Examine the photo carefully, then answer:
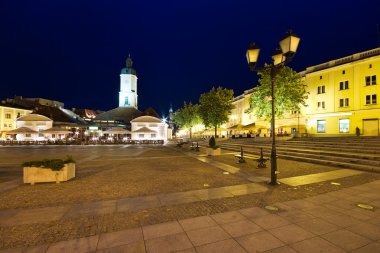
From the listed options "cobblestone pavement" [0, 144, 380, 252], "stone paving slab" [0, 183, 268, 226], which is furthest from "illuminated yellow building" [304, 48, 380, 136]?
"stone paving slab" [0, 183, 268, 226]

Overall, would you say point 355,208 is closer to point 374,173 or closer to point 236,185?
point 236,185

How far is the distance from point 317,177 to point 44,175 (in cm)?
1160

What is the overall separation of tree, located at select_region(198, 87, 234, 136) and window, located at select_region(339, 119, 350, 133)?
54.0ft

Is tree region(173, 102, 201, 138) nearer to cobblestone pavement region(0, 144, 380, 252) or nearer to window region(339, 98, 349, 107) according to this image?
window region(339, 98, 349, 107)

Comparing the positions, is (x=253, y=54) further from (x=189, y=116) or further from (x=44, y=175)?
(x=189, y=116)

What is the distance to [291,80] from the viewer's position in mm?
25328

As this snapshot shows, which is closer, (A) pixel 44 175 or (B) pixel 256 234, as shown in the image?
(B) pixel 256 234

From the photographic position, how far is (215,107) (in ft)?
109

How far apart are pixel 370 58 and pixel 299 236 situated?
3322 cm

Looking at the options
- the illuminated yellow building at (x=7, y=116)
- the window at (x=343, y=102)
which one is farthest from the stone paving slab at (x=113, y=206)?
the illuminated yellow building at (x=7, y=116)

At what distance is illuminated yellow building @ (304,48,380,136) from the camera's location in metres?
27.2

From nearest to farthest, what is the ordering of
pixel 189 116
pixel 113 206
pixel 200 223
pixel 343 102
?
pixel 200 223 → pixel 113 206 → pixel 343 102 → pixel 189 116

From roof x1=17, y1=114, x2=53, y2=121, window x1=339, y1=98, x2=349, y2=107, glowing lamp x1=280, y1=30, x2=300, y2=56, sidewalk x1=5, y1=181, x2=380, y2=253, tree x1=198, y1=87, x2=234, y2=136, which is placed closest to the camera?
sidewalk x1=5, y1=181, x2=380, y2=253

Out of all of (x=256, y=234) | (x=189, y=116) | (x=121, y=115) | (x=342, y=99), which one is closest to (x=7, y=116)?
(x=121, y=115)
